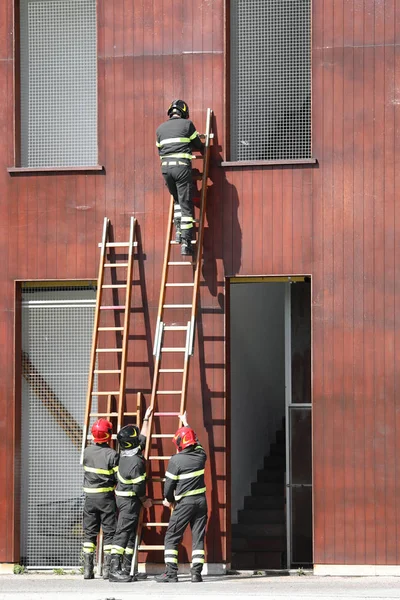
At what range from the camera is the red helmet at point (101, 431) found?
1359 cm

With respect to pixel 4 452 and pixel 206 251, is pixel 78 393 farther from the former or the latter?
pixel 206 251

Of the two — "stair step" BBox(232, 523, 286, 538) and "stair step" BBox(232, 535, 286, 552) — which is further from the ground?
"stair step" BBox(232, 523, 286, 538)

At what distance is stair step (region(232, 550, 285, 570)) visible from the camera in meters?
16.0

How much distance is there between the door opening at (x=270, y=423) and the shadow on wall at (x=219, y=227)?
1.01ft

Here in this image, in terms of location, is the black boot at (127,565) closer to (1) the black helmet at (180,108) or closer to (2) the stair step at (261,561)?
(2) the stair step at (261,561)

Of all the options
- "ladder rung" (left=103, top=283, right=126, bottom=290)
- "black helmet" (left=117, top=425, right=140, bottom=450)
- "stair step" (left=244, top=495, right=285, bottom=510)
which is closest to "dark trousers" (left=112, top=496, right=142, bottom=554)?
"black helmet" (left=117, top=425, right=140, bottom=450)

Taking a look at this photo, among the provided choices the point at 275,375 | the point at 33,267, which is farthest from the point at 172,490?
the point at 275,375

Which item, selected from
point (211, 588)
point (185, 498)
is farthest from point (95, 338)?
point (211, 588)

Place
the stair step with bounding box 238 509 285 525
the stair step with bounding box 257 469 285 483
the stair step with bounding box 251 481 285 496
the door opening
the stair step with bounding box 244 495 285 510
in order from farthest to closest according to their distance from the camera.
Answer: the stair step with bounding box 257 469 285 483
the stair step with bounding box 251 481 285 496
the stair step with bounding box 244 495 285 510
the stair step with bounding box 238 509 285 525
the door opening

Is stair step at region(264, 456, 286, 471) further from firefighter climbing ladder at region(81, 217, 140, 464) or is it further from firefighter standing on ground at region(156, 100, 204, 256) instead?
firefighter standing on ground at region(156, 100, 204, 256)

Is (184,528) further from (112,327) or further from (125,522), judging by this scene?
(112,327)

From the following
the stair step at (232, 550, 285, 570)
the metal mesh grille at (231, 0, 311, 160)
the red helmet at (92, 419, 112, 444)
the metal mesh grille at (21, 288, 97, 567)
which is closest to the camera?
the red helmet at (92, 419, 112, 444)

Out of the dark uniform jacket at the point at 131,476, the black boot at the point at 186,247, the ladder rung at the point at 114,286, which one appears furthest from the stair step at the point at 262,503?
the black boot at the point at 186,247

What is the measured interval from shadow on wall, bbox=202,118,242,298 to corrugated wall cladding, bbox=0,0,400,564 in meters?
0.02
